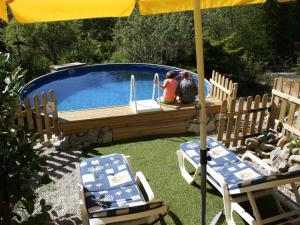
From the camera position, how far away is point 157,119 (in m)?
7.59

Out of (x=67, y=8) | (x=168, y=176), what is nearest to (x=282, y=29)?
(x=168, y=176)

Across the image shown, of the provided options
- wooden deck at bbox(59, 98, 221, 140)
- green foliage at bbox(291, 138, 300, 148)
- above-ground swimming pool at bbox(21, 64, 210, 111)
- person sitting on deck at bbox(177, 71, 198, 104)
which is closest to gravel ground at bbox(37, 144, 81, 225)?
wooden deck at bbox(59, 98, 221, 140)

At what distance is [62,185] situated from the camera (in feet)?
17.8

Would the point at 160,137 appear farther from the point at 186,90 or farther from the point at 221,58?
the point at 221,58

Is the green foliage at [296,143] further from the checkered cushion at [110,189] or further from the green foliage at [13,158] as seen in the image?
the green foliage at [13,158]

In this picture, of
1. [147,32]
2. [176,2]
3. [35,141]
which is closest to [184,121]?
[176,2]

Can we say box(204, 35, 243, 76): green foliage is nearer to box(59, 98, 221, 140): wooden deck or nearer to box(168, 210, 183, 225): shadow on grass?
box(59, 98, 221, 140): wooden deck

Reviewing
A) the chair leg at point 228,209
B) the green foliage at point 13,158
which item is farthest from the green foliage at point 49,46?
the green foliage at point 13,158

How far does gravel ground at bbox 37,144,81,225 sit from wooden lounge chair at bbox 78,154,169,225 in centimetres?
52

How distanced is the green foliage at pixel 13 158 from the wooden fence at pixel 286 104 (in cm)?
489

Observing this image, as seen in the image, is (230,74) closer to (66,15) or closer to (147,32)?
(147,32)

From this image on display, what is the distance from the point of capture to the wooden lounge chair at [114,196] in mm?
3459

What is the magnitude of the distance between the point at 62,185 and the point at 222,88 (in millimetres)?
4163

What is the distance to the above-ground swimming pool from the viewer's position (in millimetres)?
11650
